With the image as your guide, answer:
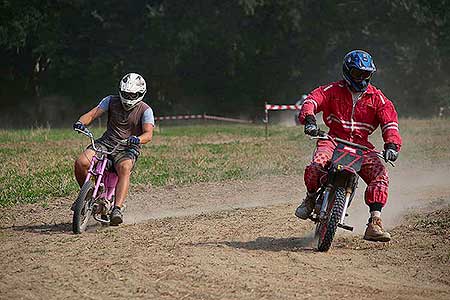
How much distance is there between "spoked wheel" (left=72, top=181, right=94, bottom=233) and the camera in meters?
9.96

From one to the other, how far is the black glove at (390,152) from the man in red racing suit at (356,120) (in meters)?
0.06

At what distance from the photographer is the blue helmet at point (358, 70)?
363 inches

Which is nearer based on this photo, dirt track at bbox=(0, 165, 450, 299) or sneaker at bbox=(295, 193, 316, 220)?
dirt track at bbox=(0, 165, 450, 299)

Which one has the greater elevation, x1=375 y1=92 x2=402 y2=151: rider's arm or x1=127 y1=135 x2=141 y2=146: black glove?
x1=375 y1=92 x2=402 y2=151: rider's arm

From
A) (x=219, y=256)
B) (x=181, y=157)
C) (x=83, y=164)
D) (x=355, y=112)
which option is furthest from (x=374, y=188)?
(x=181, y=157)

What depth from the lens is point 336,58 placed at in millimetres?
52344

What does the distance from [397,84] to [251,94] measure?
8.76 metres

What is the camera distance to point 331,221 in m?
8.79

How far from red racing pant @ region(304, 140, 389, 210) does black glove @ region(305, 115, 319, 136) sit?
32 cm

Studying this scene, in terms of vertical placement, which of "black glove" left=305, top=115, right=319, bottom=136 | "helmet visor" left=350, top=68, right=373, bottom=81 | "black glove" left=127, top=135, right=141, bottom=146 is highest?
"helmet visor" left=350, top=68, right=373, bottom=81

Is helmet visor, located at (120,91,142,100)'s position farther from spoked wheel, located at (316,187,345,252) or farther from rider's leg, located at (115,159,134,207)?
spoked wheel, located at (316,187,345,252)

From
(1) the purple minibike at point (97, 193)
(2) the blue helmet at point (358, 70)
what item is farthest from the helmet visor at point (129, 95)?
(2) the blue helmet at point (358, 70)

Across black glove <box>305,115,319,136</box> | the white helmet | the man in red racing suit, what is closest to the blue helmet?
the man in red racing suit

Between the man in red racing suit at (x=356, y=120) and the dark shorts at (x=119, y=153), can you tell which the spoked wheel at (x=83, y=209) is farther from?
the man in red racing suit at (x=356, y=120)
